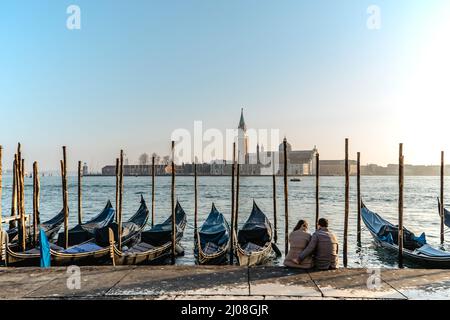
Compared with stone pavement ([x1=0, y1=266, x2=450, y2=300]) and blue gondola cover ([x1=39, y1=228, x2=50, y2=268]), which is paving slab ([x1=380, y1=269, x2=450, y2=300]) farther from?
blue gondola cover ([x1=39, y1=228, x2=50, y2=268])

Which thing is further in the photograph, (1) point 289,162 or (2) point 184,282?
(1) point 289,162

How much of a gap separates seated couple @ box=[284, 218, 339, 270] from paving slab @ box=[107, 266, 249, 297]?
0.79 metres

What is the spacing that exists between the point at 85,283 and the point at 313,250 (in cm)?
320

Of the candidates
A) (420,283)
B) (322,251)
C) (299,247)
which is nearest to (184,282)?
(299,247)

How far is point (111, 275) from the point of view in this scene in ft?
19.0

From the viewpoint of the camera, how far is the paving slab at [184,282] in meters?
4.94

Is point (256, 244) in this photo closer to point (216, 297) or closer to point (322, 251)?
point (322, 251)

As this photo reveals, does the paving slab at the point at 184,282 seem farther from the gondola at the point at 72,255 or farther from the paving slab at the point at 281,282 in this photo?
the gondola at the point at 72,255

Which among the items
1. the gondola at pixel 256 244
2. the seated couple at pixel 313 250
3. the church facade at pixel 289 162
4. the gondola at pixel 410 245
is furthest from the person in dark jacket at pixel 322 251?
the church facade at pixel 289 162

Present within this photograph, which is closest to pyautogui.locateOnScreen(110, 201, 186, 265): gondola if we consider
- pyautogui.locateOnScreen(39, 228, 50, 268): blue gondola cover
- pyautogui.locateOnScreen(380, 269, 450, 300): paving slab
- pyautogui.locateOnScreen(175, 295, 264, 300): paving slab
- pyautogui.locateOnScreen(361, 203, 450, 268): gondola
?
pyautogui.locateOnScreen(39, 228, 50, 268): blue gondola cover

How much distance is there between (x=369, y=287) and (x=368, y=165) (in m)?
184

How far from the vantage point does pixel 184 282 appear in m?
5.40

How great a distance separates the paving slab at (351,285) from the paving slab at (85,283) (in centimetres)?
270

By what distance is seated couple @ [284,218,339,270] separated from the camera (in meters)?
6.00
